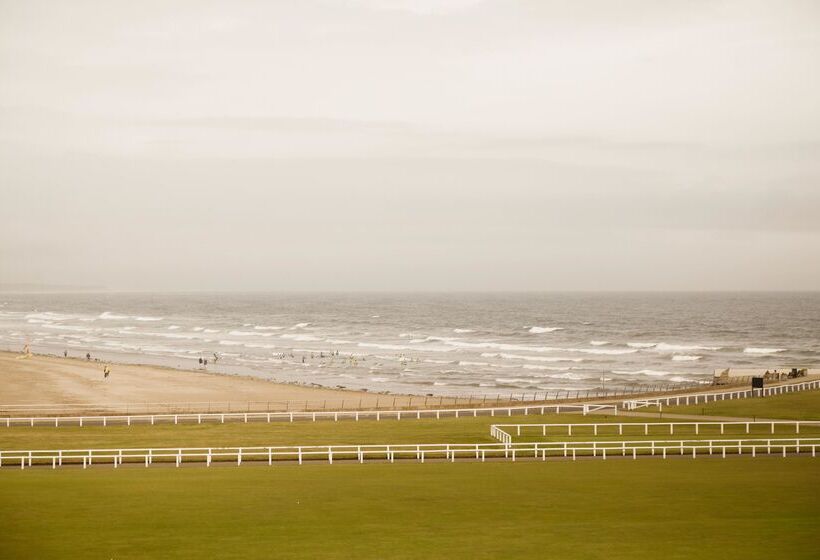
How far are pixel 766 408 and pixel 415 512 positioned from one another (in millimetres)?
37316

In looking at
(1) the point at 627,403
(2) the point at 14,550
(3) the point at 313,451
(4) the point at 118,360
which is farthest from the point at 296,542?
(4) the point at 118,360

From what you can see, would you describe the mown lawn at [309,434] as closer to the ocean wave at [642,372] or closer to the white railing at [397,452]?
the white railing at [397,452]

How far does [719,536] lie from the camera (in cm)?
2403

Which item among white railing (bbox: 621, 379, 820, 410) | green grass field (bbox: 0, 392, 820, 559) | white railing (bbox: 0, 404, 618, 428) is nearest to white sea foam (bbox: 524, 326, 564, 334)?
white railing (bbox: 621, 379, 820, 410)

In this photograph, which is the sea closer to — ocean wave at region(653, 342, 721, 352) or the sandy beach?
ocean wave at region(653, 342, 721, 352)

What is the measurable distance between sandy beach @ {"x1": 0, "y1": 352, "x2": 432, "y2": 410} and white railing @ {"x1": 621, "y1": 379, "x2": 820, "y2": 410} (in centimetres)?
1813

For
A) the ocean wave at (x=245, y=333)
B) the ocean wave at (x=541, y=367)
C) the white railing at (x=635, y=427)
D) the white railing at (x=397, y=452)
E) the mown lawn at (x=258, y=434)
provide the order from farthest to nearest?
the ocean wave at (x=245, y=333) < the ocean wave at (x=541, y=367) < the white railing at (x=635, y=427) < the mown lawn at (x=258, y=434) < the white railing at (x=397, y=452)

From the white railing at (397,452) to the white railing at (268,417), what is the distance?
10599 millimetres

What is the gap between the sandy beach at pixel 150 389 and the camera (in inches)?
2694

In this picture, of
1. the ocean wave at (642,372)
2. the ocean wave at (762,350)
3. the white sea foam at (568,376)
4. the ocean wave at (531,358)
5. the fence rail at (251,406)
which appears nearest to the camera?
the fence rail at (251,406)

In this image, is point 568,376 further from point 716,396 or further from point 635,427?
point 635,427

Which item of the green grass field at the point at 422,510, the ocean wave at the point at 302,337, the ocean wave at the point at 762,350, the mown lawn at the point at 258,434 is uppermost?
the green grass field at the point at 422,510

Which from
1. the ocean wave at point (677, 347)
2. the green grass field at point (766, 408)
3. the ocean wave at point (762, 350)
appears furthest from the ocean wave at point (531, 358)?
the green grass field at point (766, 408)

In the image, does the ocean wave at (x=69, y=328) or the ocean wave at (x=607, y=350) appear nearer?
the ocean wave at (x=607, y=350)
